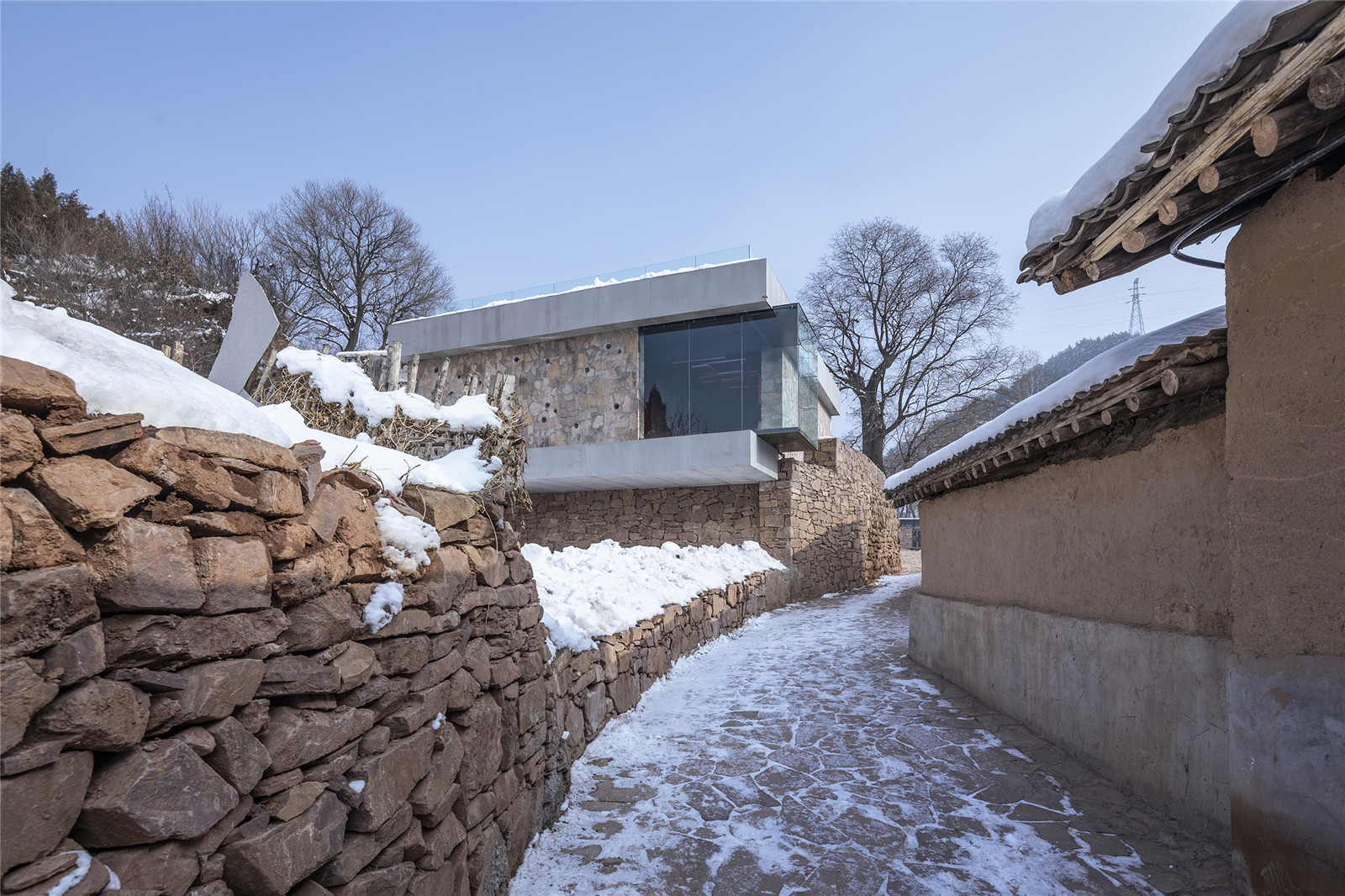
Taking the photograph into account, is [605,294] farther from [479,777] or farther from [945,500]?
[479,777]

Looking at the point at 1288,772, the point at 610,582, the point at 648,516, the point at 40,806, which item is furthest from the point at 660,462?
the point at 40,806

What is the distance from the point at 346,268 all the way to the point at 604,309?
11.0m

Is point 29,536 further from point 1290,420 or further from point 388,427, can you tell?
point 1290,420

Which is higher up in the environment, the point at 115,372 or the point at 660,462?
the point at 660,462

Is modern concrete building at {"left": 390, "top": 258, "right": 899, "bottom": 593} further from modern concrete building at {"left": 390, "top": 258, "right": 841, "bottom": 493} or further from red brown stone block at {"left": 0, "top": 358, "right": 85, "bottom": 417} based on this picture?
red brown stone block at {"left": 0, "top": 358, "right": 85, "bottom": 417}

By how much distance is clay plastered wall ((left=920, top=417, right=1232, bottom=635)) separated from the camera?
340 centimetres

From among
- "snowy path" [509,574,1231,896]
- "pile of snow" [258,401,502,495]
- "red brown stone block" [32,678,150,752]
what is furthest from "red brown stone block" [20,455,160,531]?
"snowy path" [509,574,1231,896]

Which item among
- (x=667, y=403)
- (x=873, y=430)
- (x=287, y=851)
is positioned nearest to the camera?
(x=287, y=851)

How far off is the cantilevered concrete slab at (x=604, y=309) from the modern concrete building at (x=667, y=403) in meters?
0.03

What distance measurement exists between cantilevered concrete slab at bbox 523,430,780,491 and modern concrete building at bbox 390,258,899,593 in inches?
1.3

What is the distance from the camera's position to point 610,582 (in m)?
6.54

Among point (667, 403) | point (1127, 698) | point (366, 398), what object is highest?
point (667, 403)

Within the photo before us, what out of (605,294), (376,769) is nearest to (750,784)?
(376,769)

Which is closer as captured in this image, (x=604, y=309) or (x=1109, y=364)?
(x=1109, y=364)
